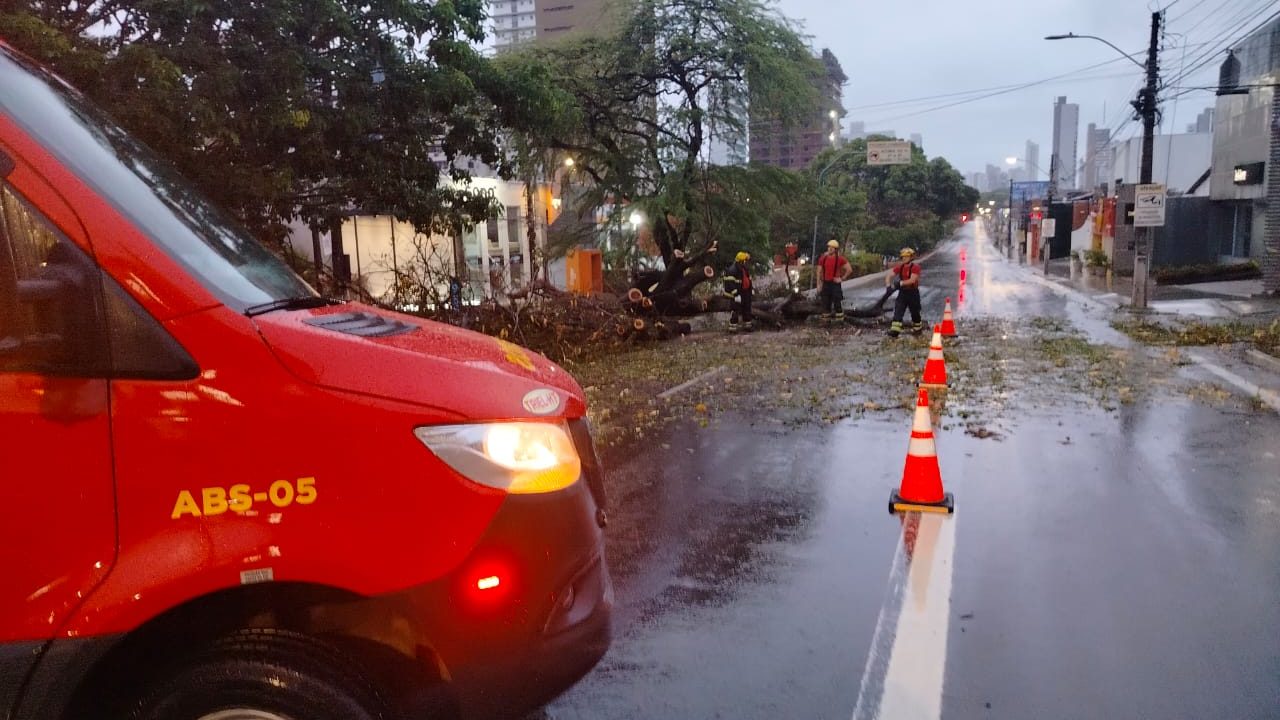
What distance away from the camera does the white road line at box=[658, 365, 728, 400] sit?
11.0 metres

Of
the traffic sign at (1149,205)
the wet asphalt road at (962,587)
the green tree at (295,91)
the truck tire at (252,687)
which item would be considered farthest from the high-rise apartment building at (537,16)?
the truck tire at (252,687)

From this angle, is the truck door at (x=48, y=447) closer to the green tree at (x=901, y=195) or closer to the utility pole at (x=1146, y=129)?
the utility pole at (x=1146, y=129)

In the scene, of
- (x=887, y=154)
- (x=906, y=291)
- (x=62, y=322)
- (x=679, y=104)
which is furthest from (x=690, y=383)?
(x=887, y=154)

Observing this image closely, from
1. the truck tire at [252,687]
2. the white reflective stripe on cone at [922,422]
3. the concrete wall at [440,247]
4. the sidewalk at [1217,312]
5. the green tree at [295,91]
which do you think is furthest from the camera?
the concrete wall at [440,247]

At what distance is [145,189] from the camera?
269cm

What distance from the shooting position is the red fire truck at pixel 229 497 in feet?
7.29

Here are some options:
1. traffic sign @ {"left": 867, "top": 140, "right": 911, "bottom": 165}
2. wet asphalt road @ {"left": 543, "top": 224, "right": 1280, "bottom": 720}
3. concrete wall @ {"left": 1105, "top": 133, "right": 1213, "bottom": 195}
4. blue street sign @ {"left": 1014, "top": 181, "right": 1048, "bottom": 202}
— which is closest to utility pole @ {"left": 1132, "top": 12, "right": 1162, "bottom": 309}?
traffic sign @ {"left": 867, "top": 140, "right": 911, "bottom": 165}

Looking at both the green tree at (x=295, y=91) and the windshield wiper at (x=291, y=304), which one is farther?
the green tree at (x=295, y=91)

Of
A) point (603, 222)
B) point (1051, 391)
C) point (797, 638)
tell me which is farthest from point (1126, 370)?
point (603, 222)

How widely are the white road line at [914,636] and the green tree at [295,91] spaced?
7351mm

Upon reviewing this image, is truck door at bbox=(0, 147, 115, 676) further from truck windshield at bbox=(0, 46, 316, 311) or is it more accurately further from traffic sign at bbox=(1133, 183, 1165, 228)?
traffic sign at bbox=(1133, 183, 1165, 228)

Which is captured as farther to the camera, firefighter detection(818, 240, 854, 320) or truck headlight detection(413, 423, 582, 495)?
firefighter detection(818, 240, 854, 320)

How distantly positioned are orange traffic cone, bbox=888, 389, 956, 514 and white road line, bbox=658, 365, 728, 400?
471cm

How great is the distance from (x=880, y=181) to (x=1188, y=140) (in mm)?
24700
